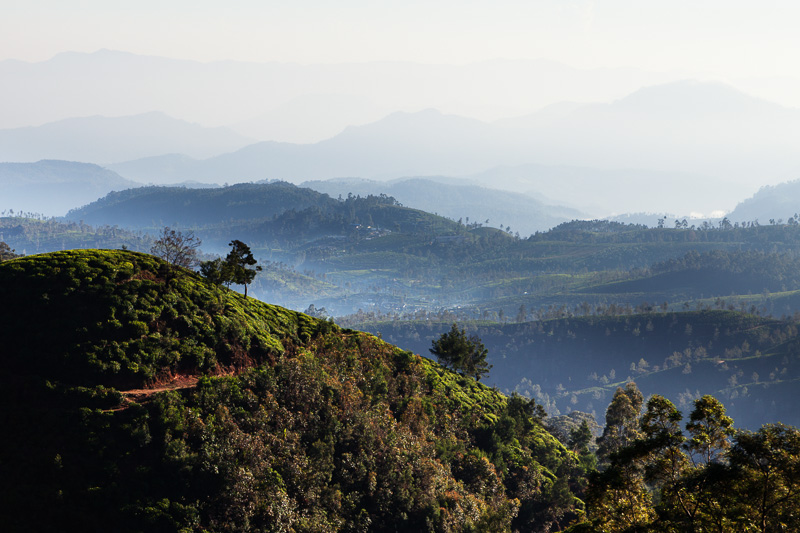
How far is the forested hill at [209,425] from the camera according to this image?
42312 mm

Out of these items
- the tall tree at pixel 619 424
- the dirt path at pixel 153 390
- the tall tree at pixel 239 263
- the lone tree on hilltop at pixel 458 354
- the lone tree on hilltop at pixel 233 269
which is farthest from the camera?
the lone tree on hilltop at pixel 458 354

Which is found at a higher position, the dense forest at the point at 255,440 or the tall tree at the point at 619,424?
the dense forest at the point at 255,440

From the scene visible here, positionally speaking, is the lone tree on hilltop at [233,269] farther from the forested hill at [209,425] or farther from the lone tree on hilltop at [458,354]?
the lone tree on hilltop at [458,354]

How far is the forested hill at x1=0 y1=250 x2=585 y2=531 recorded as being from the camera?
42312 millimetres

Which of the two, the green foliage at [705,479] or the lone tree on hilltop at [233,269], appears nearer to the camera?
the green foliage at [705,479]

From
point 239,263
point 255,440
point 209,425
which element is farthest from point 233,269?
point 255,440

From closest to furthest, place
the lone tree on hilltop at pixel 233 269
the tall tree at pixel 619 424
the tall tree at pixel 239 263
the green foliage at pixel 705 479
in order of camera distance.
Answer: the green foliage at pixel 705 479 → the lone tree on hilltop at pixel 233 269 → the tall tree at pixel 239 263 → the tall tree at pixel 619 424

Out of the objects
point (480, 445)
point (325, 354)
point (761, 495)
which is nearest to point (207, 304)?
point (325, 354)

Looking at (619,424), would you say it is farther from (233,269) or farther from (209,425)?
(209,425)

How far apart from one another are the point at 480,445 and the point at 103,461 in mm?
47029

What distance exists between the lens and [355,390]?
2496 inches

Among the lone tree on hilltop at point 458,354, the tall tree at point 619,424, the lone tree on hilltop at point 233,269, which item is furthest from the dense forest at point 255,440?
the tall tree at point 619,424

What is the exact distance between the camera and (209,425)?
155 ft

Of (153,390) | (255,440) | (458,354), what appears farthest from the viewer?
(458,354)
